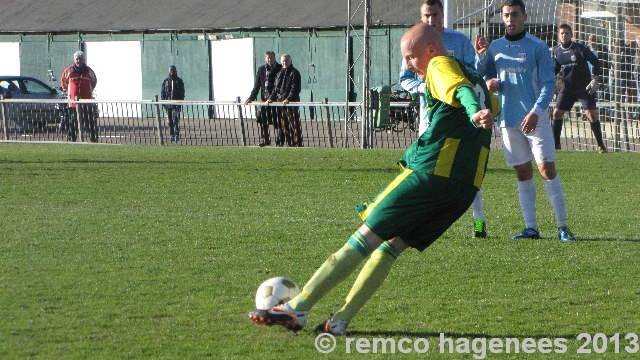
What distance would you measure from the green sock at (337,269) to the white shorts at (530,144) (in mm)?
3842

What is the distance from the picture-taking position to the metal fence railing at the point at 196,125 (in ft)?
72.2

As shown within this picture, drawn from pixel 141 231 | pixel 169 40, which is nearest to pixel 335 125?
pixel 141 231

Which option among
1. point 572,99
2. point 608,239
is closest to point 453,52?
point 608,239

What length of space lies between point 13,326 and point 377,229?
2111mm

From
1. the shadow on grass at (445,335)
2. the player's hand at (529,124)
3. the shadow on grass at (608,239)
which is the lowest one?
the shadow on grass at (445,335)

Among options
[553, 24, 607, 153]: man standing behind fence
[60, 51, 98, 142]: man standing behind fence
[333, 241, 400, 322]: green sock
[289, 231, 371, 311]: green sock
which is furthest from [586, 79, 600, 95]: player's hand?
[289, 231, 371, 311]: green sock

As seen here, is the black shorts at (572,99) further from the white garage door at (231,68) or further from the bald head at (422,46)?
the white garage door at (231,68)

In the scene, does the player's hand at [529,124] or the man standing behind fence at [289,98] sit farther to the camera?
the man standing behind fence at [289,98]

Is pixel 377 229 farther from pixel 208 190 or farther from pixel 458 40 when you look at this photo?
pixel 208 190

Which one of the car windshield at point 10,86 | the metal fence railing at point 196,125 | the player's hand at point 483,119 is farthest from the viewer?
the car windshield at point 10,86

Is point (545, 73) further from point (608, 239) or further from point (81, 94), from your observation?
point (81, 94)

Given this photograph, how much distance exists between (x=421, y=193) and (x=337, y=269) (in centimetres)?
61

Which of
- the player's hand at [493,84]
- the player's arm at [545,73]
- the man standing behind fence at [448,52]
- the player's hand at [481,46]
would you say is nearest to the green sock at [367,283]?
the man standing behind fence at [448,52]

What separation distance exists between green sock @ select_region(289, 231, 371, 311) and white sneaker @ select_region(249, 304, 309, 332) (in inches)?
1.5
